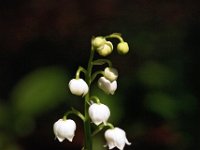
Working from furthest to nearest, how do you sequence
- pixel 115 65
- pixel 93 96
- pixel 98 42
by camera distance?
pixel 115 65
pixel 93 96
pixel 98 42

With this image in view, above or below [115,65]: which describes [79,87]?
above

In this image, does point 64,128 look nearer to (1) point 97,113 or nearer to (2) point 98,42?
(1) point 97,113

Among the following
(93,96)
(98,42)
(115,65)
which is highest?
(98,42)

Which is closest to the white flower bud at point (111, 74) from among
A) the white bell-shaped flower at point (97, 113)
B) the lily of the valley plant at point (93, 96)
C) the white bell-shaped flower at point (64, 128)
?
the lily of the valley plant at point (93, 96)

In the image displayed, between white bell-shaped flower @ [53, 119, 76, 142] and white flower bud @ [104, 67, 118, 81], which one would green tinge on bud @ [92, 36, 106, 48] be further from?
white bell-shaped flower @ [53, 119, 76, 142]

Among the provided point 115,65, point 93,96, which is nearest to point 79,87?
point 93,96

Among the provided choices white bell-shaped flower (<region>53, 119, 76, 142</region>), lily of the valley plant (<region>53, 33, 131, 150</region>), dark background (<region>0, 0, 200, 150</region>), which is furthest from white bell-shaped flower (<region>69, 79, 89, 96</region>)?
dark background (<region>0, 0, 200, 150</region>)

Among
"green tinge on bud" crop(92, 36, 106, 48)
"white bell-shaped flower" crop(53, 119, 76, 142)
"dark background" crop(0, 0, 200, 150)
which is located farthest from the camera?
"dark background" crop(0, 0, 200, 150)

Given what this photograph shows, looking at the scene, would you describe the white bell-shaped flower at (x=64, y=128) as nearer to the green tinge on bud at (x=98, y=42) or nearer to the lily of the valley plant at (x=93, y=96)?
the lily of the valley plant at (x=93, y=96)
